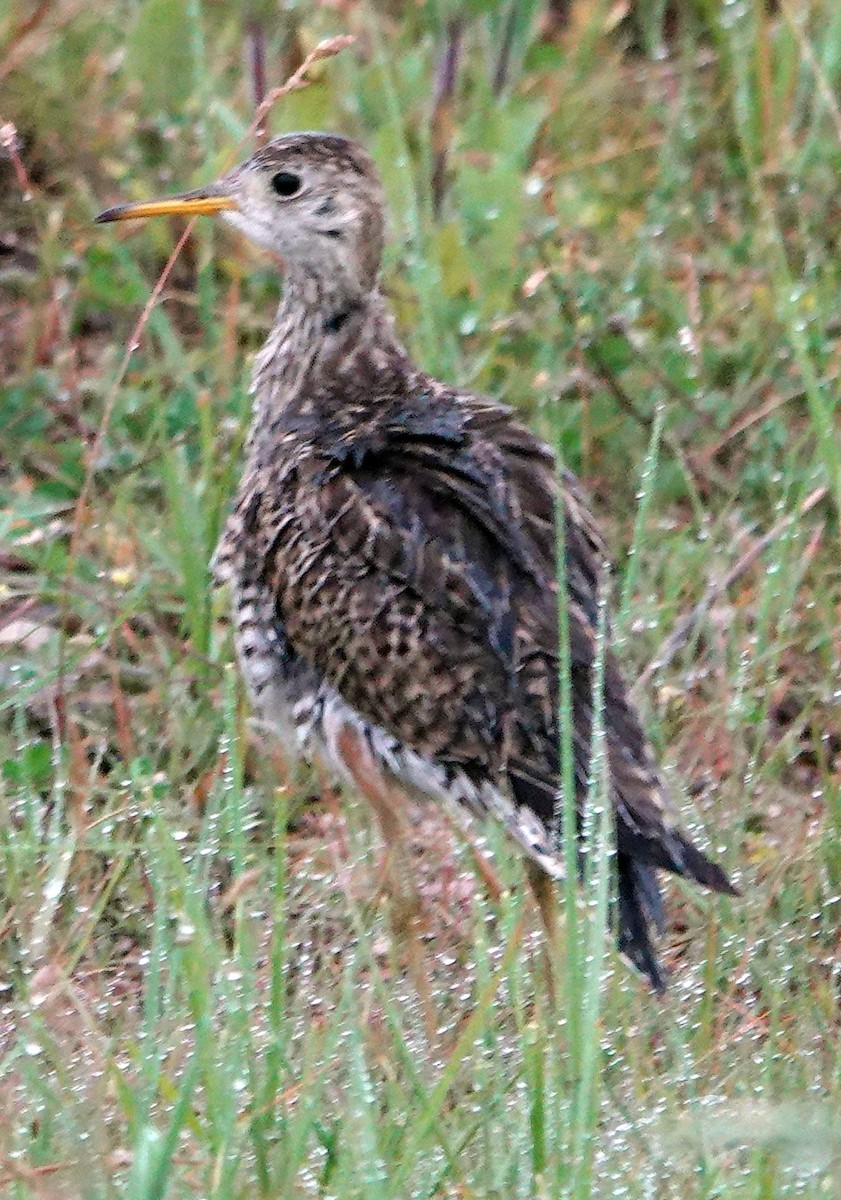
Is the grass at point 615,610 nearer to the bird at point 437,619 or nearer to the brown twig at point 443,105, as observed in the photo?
the brown twig at point 443,105

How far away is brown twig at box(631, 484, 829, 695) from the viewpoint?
4.35 metres

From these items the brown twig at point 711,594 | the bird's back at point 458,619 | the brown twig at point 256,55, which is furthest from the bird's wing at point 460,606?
the brown twig at point 256,55

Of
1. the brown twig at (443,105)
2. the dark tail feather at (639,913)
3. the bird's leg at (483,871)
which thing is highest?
the brown twig at (443,105)

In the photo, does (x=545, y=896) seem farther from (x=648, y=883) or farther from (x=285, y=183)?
(x=285, y=183)

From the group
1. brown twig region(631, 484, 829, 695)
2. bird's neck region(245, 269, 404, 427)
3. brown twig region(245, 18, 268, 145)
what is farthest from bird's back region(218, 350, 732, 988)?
brown twig region(245, 18, 268, 145)

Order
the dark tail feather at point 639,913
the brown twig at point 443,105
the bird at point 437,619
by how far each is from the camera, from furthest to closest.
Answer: the brown twig at point 443,105, the bird at point 437,619, the dark tail feather at point 639,913

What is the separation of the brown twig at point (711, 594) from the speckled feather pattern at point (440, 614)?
1.51ft

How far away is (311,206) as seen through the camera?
4359mm

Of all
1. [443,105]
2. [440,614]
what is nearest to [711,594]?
[440,614]

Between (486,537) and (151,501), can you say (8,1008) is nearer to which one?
(486,537)

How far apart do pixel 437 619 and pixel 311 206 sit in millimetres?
1061

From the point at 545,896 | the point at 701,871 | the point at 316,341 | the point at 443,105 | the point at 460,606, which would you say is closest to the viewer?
the point at 701,871

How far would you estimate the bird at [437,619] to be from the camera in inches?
140

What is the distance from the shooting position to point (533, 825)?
357 centimetres
